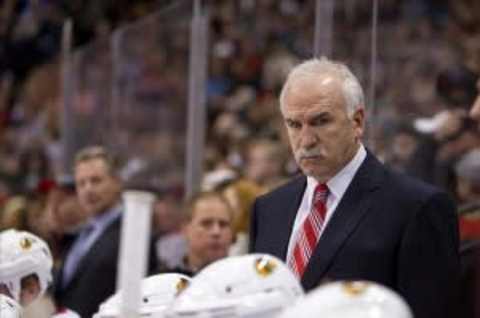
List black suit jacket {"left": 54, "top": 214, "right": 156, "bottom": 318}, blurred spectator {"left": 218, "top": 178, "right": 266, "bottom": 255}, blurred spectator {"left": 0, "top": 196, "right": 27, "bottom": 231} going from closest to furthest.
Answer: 1. black suit jacket {"left": 54, "top": 214, "right": 156, "bottom": 318}
2. blurred spectator {"left": 218, "top": 178, "right": 266, "bottom": 255}
3. blurred spectator {"left": 0, "top": 196, "right": 27, "bottom": 231}

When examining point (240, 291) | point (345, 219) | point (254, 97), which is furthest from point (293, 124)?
point (254, 97)

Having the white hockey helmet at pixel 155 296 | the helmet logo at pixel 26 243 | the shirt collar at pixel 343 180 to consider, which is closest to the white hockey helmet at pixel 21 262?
the helmet logo at pixel 26 243

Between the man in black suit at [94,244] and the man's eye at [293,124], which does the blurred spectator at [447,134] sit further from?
the man's eye at [293,124]

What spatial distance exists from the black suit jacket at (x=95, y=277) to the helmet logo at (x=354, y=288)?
13.4 feet

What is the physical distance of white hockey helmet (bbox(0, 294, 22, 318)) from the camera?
4.88 meters

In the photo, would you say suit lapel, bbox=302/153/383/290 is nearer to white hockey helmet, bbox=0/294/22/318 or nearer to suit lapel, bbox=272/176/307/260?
suit lapel, bbox=272/176/307/260

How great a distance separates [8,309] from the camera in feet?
16.2

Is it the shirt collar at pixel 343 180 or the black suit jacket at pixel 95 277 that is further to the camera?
the black suit jacket at pixel 95 277

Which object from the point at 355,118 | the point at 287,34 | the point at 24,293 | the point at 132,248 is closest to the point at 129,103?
the point at 287,34

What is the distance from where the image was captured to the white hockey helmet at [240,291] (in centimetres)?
399

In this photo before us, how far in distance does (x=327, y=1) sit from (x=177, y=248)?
2.00 meters

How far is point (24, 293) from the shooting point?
6.14 m

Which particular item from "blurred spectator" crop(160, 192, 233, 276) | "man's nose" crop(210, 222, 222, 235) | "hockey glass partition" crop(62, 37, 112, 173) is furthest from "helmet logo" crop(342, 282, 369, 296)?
"hockey glass partition" crop(62, 37, 112, 173)

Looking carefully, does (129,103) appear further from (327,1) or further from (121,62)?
(327,1)
